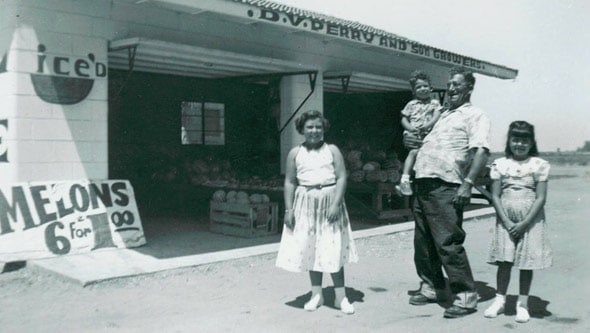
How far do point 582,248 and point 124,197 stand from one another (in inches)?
247

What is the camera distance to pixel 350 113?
1537cm

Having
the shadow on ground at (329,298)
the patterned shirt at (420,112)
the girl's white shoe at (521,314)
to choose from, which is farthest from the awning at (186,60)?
the girl's white shoe at (521,314)

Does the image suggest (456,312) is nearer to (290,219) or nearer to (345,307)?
(345,307)

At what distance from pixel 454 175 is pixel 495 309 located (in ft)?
3.70

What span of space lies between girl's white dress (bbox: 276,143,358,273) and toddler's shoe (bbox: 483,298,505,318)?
1160 millimetres

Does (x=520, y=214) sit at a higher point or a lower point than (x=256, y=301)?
higher

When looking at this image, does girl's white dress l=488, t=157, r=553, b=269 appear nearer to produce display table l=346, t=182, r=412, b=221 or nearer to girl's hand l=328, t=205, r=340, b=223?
girl's hand l=328, t=205, r=340, b=223

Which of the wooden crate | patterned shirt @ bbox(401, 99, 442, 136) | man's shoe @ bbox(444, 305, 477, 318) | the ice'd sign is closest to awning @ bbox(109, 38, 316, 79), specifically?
the ice'd sign

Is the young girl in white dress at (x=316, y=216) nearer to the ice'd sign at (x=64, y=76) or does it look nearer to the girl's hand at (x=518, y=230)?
the girl's hand at (x=518, y=230)

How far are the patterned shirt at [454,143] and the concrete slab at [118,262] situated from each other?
9.70 ft

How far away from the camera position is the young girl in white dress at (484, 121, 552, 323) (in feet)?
15.1

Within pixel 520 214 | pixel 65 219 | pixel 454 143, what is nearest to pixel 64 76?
pixel 65 219

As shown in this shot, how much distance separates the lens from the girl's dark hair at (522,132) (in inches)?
187

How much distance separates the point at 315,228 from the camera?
4871 mm
